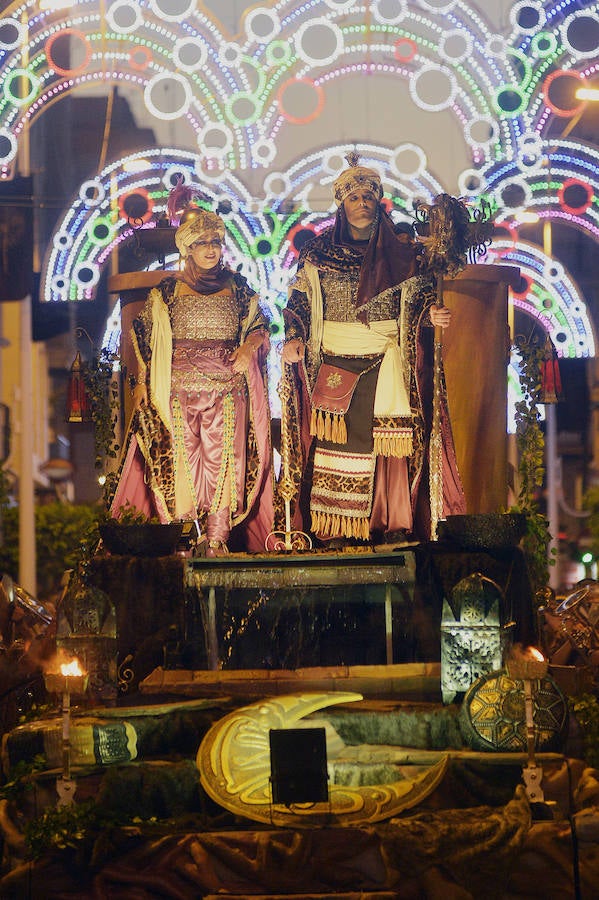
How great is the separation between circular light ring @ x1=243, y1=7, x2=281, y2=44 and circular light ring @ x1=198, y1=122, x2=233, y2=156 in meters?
1.20

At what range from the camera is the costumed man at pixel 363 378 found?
16.7m

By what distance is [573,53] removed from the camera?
20625 mm

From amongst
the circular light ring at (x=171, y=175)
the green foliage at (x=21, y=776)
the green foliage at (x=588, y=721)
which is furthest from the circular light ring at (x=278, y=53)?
the green foliage at (x=21, y=776)

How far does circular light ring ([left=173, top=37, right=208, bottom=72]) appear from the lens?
20.8 meters

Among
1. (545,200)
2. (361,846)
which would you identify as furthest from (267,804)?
(545,200)

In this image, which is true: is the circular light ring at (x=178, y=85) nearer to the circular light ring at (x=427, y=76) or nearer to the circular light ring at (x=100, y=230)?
the circular light ring at (x=100, y=230)

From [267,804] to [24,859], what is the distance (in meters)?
1.86

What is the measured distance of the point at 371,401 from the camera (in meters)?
16.9

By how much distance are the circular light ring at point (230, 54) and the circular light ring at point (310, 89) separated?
70 centimetres

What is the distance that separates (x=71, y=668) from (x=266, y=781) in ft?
5.86

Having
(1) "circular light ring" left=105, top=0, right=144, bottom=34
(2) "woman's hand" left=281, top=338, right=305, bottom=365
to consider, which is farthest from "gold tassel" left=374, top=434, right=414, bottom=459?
(1) "circular light ring" left=105, top=0, right=144, bottom=34

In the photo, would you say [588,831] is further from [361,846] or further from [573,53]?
[573,53]

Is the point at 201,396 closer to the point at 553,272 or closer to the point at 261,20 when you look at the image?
the point at 553,272

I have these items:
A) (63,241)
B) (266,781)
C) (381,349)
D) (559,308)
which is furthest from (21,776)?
(559,308)
